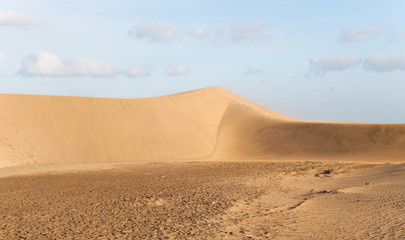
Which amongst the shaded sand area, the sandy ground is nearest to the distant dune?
the shaded sand area

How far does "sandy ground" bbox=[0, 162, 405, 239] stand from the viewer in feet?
26.9

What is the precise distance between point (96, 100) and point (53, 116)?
14.5ft

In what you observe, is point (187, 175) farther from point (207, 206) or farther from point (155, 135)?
point (155, 135)

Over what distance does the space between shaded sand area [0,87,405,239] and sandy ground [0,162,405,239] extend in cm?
4

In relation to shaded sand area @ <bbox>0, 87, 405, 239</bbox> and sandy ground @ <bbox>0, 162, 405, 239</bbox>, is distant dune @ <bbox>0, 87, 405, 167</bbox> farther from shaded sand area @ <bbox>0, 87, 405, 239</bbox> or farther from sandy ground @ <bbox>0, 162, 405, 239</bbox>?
sandy ground @ <bbox>0, 162, 405, 239</bbox>

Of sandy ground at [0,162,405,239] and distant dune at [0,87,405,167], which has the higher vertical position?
distant dune at [0,87,405,167]

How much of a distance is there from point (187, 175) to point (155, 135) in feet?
48.3

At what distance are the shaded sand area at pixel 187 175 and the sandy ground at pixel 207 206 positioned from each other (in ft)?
0.12

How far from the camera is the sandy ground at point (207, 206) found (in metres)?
8.19

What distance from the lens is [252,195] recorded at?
1225cm

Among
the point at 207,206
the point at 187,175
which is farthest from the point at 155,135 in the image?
the point at 207,206

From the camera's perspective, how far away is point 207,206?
34.7 ft

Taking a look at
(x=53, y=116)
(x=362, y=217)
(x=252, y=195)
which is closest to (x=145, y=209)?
(x=252, y=195)

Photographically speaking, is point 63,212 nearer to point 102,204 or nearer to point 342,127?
point 102,204
